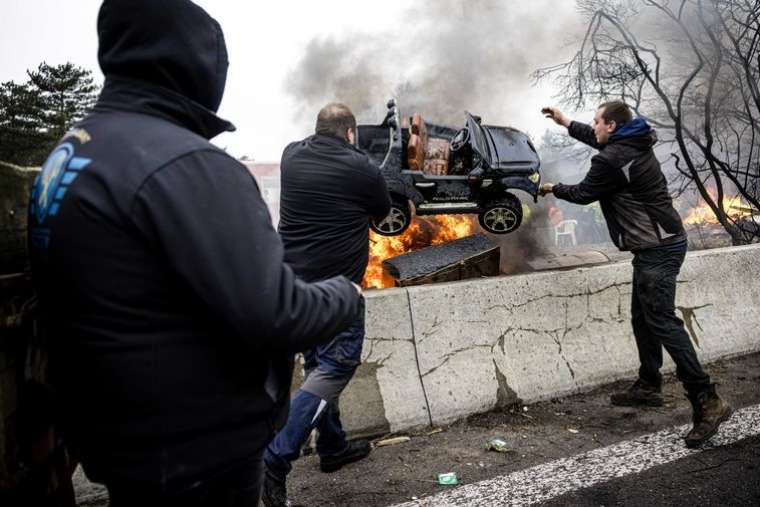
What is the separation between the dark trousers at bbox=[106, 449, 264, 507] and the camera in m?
1.34

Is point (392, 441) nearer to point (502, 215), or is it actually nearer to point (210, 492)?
point (210, 492)

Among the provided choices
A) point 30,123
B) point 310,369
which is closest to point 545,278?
point 310,369

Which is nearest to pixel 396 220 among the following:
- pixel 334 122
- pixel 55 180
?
pixel 334 122

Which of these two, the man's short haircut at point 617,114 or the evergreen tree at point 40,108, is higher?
the evergreen tree at point 40,108

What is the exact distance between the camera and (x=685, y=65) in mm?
8750

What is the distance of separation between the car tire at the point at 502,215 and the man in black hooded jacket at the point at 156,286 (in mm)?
4374

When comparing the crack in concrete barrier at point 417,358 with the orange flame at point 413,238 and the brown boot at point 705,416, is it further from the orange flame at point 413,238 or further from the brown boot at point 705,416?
the brown boot at point 705,416

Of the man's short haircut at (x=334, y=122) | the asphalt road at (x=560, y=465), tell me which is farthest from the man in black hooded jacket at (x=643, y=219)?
the man's short haircut at (x=334, y=122)

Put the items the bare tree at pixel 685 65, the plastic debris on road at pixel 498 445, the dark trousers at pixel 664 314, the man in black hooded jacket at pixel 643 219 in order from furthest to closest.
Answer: the bare tree at pixel 685 65 → the man in black hooded jacket at pixel 643 219 → the dark trousers at pixel 664 314 → the plastic debris on road at pixel 498 445

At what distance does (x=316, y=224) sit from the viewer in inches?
133

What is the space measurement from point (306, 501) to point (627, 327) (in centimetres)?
333

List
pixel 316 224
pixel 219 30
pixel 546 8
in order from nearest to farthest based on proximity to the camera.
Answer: pixel 219 30, pixel 316 224, pixel 546 8

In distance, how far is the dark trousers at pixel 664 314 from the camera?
3.79m

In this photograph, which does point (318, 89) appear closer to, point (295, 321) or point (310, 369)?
point (310, 369)
